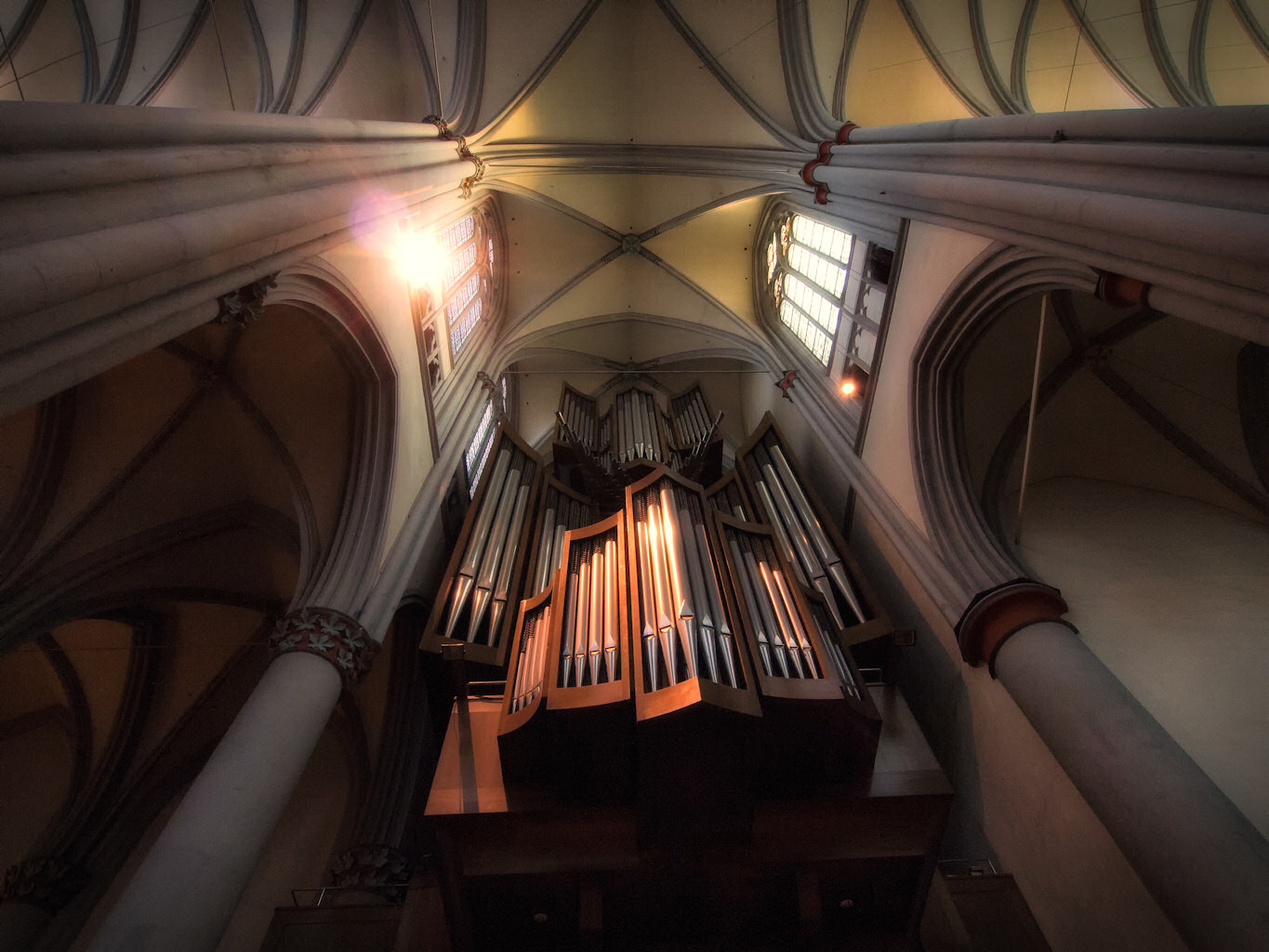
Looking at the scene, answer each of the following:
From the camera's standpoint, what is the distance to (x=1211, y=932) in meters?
2.92

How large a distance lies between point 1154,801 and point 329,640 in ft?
16.4

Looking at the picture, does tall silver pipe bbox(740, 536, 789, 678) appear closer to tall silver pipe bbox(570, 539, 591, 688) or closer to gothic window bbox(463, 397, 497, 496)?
tall silver pipe bbox(570, 539, 591, 688)

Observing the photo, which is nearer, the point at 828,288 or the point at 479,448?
the point at 828,288

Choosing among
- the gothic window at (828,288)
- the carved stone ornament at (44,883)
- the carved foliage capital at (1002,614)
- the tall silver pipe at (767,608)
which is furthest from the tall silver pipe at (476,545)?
the carved stone ornament at (44,883)

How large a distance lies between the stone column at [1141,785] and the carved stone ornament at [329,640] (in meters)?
4.55

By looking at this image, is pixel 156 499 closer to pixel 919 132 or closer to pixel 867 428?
pixel 867 428

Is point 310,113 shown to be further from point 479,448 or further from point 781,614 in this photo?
point 781,614

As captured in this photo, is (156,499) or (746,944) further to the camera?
(156,499)

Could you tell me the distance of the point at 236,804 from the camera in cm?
369

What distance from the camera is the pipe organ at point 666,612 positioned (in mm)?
4434

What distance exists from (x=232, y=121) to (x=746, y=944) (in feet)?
20.5

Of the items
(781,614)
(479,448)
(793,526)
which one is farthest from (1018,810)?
(479,448)

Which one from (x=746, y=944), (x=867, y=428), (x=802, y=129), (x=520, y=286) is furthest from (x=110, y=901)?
(x=802, y=129)

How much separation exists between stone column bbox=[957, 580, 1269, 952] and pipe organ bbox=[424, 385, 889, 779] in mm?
1063
